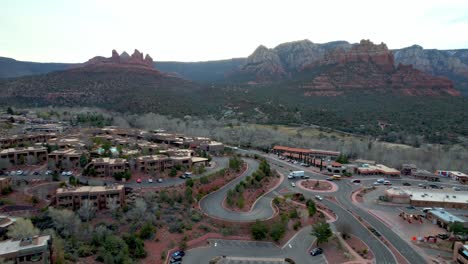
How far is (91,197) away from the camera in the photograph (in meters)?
31.2

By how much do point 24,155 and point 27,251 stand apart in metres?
26.1

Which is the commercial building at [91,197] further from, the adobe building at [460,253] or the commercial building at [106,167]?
the adobe building at [460,253]

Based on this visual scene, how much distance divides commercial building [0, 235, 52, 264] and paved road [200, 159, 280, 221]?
51.6ft

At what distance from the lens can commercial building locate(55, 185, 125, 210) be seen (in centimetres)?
3072

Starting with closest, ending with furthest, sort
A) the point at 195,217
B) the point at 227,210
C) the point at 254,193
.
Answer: the point at 195,217
the point at 227,210
the point at 254,193

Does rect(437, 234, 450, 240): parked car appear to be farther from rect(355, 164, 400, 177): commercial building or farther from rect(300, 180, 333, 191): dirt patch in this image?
rect(355, 164, 400, 177): commercial building

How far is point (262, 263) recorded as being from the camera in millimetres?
26422

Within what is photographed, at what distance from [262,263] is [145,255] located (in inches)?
388

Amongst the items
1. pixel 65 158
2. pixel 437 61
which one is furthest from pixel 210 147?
pixel 437 61

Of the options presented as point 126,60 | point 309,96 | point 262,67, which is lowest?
point 309,96

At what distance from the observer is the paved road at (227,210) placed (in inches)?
1304

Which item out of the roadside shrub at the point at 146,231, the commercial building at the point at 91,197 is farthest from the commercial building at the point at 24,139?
the roadside shrub at the point at 146,231

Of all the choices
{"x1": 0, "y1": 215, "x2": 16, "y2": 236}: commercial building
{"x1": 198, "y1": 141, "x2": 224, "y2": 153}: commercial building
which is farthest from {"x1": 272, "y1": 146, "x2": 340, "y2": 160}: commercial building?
{"x1": 0, "y1": 215, "x2": 16, "y2": 236}: commercial building

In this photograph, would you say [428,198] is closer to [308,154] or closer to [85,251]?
[308,154]
